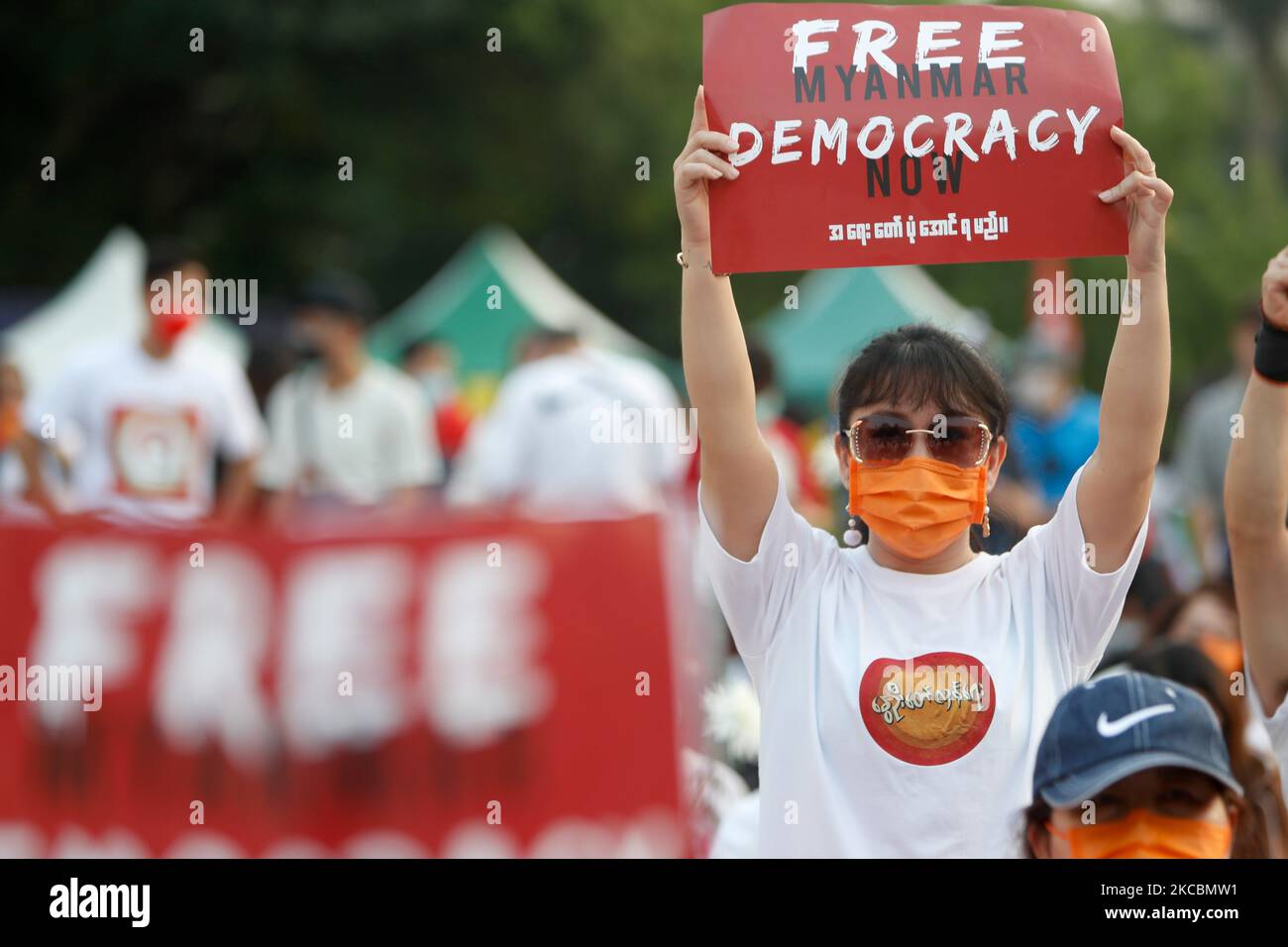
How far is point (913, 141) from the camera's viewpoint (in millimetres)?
2984

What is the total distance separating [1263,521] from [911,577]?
60 centimetres

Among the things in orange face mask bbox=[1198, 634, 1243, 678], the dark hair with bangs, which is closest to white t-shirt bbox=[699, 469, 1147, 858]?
the dark hair with bangs

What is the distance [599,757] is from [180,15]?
22.4 meters

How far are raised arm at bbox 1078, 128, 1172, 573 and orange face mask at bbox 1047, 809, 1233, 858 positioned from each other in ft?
1.33

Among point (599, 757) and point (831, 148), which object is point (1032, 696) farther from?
point (599, 757)

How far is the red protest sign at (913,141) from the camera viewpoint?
2.94 metres

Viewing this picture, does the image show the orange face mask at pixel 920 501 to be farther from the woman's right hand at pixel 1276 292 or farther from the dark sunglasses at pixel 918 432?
the woman's right hand at pixel 1276 292

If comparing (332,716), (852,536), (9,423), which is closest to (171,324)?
(9,423)

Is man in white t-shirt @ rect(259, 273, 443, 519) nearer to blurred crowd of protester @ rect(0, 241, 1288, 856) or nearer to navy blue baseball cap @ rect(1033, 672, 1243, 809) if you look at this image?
blurred crowd of protester @ rect(0, 241, 1288, 856)

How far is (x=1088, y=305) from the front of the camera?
3.55 meters

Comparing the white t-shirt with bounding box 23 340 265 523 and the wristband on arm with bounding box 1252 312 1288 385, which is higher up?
the white t-shirt with bounding box 23 340 265 523

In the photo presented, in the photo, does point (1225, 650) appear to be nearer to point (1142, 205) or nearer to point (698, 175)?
point (1142, 205)

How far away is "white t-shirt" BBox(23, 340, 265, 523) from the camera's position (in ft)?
24.9
